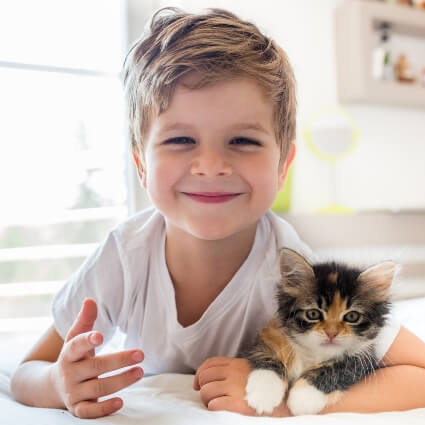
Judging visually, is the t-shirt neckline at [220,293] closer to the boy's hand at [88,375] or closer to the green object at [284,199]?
the boy's hand at [88,375]

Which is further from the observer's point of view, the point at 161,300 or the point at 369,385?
the point at 161,300

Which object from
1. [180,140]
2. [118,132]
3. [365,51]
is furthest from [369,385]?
[365,51]

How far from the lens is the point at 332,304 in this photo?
74 centimetres

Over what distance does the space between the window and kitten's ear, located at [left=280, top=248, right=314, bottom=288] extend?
4.02 ft

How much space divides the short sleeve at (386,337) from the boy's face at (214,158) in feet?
1.05

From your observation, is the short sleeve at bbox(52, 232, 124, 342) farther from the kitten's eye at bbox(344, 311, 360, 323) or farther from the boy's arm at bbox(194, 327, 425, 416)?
the kitten's eye at bbox(344, 311, 360, 323)

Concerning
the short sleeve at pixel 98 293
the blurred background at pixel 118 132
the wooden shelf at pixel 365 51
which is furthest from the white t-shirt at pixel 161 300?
the wooden shelf at pixel 365 51

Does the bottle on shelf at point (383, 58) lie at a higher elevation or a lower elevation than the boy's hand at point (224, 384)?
higher

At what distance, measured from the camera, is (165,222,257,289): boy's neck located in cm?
102

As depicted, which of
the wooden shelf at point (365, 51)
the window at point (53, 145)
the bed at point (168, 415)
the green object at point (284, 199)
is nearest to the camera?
the bed at point (168, 415)

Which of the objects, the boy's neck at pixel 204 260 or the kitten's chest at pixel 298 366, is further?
the boy's neck at pixel 204 260

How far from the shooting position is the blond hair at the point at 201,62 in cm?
84

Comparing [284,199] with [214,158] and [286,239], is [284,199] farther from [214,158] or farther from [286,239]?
[214,158]

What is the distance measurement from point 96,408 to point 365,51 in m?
1.91
